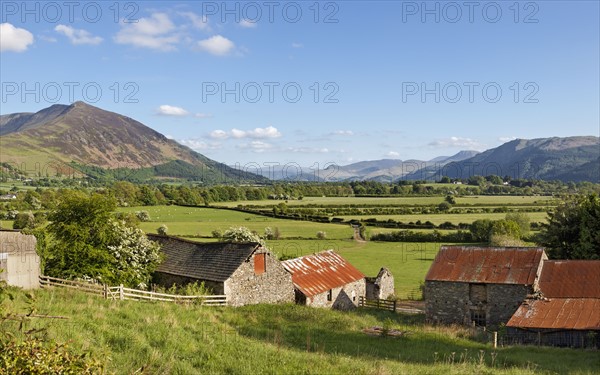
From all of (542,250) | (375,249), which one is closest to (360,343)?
(542,250)

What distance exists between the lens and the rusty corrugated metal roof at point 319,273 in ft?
129

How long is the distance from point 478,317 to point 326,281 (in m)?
12.3

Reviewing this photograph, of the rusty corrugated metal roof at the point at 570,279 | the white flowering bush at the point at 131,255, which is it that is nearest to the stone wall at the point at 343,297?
the white flowering bush at the point at 131,255

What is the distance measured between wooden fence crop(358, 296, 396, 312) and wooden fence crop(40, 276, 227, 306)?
15.0m

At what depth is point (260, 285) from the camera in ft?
116

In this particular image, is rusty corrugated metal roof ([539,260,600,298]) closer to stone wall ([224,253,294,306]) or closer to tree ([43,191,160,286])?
stone wall ([224,253,294,306])

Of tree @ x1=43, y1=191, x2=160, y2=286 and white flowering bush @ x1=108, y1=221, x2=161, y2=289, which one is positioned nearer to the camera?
tree @ x1=43, y1=191, x2=160, y2=286

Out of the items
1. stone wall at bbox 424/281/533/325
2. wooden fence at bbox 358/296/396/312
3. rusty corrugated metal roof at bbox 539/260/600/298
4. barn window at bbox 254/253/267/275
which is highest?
barn window at bbox 254/253/267/275

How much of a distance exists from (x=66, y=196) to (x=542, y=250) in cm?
3456

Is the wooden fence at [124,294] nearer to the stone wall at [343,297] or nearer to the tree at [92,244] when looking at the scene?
the tree at [92,244]

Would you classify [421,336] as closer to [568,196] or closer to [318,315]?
[318,315]

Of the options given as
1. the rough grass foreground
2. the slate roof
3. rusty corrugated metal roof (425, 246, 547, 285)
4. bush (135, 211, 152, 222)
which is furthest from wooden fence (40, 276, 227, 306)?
bush (135, 211, 152, 222)

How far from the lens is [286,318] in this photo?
27984 millimetres

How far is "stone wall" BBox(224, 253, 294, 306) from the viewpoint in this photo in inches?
1325
